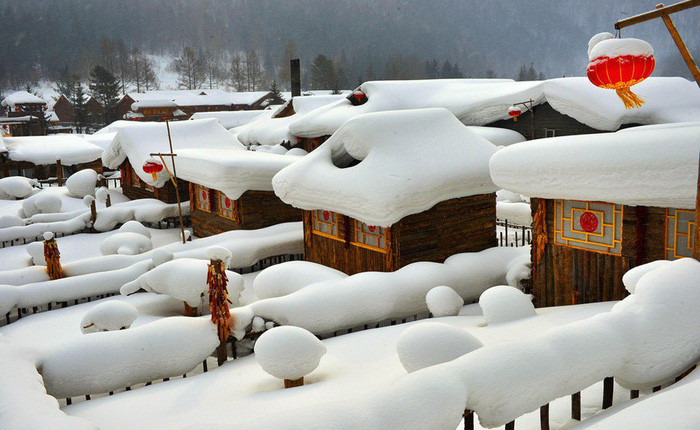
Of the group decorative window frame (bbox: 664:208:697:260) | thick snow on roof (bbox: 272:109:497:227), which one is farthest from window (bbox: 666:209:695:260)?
thick snow on roof (bbox: 272:109:497:227)

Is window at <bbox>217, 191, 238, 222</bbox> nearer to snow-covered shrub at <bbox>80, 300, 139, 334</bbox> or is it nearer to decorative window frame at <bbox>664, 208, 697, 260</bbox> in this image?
snow-covered shrub at <bbox>80, 300, 139, 334</bbox>

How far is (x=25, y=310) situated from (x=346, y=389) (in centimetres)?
936

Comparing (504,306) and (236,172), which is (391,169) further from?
(236,172)

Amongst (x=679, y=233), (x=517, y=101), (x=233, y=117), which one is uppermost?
(x=233, y=117)

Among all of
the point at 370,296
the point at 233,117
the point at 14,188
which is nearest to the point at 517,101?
the point at 370,296

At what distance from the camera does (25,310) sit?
40.8 feet

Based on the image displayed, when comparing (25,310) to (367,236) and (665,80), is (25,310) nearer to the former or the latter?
(367,236)

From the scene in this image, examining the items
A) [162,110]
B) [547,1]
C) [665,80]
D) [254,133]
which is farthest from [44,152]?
[547,1]

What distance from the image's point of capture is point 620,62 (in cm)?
615

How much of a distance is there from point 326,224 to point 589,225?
631cm

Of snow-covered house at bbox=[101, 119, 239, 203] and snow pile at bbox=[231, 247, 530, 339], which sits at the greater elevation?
snow-covered house at bbox=[101, 119, 239, 203]

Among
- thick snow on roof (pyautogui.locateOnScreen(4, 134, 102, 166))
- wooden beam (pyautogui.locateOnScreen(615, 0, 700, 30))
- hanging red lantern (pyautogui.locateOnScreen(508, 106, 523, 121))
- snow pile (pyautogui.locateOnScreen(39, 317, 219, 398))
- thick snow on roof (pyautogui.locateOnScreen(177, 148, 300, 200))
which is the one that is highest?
wooden beam (pyautogui.locateOnScreen(615, 0, 700, 30))

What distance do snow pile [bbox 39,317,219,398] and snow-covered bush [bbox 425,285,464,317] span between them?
3.88 m

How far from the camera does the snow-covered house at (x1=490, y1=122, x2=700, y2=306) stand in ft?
24.0
